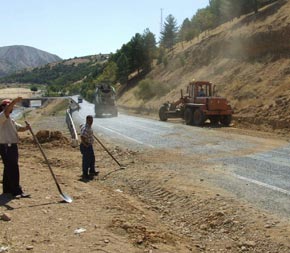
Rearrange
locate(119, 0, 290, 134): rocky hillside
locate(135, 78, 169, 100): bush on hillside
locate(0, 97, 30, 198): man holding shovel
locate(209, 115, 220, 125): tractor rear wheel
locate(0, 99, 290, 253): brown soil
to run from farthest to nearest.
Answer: locate(135, 78, 169, 100): bush on hillside < locate(119, 0, 290, 134): rocky hillside < locate(209, 115, 220, 125): tractor rear wheel < locate(0, 97, 30, 198): man holding shovel < locate(0, 99, 290, 253): brown soil

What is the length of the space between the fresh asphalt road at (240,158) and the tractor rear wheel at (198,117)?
4.46m

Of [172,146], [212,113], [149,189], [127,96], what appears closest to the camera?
[149,189]

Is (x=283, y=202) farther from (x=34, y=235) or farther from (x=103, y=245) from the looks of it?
(x=34, y=235)

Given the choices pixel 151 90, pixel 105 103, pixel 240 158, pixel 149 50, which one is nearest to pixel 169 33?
pixel 149 50

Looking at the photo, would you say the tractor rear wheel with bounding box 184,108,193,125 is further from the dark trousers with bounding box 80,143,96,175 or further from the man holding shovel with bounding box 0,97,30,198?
the man holding shovel with bounding box 0,97,30,198

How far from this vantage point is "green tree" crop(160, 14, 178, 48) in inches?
4141

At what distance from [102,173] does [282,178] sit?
4.77 m

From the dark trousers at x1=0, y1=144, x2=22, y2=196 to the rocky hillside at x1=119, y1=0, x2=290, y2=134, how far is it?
Result: 17.0m

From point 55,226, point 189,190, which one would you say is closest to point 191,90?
point 189,190

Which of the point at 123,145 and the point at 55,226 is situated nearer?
the point at 55,226

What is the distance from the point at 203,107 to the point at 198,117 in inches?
30.9

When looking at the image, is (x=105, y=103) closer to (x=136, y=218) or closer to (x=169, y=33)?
(x=136, y=218)

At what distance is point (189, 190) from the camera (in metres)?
→ 9.80

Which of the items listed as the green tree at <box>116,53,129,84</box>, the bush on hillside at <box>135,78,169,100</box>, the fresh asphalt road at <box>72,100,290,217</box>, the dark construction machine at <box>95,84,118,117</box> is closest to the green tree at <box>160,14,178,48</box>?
the green tree at <box>116,53,129,84</box>
